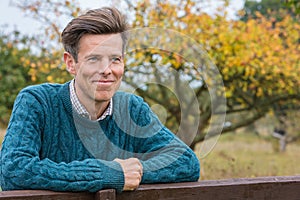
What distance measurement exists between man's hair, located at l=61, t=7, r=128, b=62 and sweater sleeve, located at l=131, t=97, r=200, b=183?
1.15ft

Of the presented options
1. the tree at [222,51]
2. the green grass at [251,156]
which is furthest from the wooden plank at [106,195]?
the green grass at [251,156]

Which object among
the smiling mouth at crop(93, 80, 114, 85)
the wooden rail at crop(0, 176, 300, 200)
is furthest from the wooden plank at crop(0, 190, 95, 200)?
the smiling mouth at crop(93, 80, 114, 85)

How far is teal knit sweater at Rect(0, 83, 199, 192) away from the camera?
161 centimetres

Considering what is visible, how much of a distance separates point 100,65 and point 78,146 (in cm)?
32

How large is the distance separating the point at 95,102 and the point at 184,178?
0.45 metres

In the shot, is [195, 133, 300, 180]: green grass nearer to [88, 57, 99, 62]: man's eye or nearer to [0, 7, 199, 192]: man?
[0, 7, 199, 192]: man

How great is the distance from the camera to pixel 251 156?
40.2 feet

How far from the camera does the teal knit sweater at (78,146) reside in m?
1.61

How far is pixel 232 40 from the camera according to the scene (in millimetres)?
6258

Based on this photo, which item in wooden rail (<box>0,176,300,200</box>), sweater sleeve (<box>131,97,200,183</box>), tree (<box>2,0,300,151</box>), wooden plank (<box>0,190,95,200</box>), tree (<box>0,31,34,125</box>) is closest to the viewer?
wooden plank (<box>0,190,95,200</box>)

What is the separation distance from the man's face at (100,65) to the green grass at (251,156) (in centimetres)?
442

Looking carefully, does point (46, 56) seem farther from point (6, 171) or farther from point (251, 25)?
point (6, 171)

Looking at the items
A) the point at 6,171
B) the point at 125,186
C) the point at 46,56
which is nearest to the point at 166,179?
the point at 125,186

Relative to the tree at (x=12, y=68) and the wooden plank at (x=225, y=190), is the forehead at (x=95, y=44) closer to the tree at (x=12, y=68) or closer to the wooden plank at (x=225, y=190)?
the wooden plank at (x=225, y=190)
